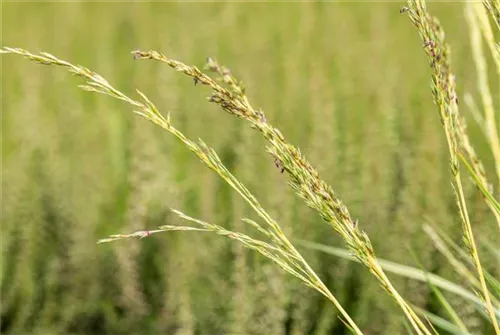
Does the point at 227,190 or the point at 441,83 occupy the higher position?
the point at 441,83

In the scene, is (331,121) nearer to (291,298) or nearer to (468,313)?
(291,298)

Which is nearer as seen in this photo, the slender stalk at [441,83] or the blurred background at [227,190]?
the slender stalk at [441,83]

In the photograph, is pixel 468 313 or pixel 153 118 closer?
pixel 153 118

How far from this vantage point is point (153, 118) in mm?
749

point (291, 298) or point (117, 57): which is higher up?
point (117, 57)

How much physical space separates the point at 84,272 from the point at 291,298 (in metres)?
0.53

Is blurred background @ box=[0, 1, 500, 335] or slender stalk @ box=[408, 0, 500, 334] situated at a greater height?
slender stalk @ box=[408, 0, 500, 334]

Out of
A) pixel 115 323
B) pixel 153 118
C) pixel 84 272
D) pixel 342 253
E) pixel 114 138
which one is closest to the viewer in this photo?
pixel 153 118

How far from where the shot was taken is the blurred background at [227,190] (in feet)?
4.77

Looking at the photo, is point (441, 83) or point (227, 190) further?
point (227, 190)

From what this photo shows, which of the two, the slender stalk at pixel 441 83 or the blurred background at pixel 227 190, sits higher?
the slender stalk at pixel 441 83

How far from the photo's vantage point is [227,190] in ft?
5.69

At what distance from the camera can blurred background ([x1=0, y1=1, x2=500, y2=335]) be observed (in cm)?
145

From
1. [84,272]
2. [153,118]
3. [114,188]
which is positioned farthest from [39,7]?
[153,118]
